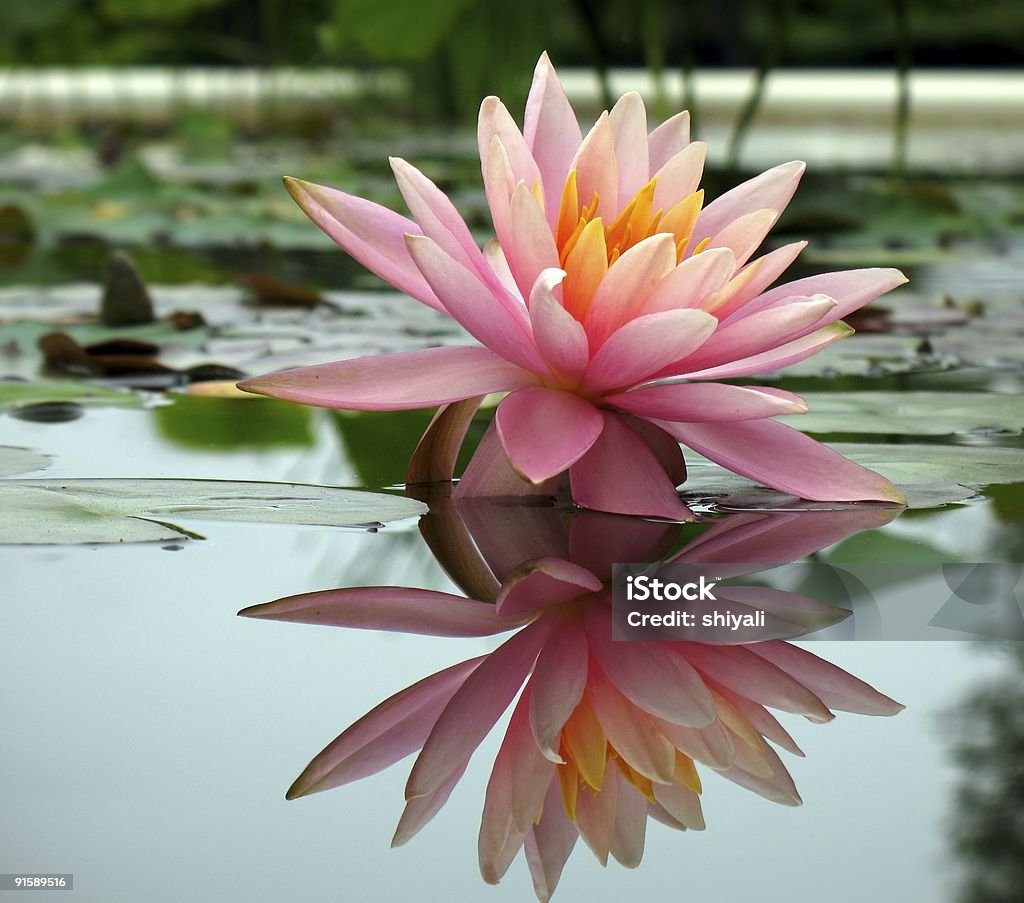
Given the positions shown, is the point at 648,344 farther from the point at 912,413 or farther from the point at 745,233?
the point at 912,413

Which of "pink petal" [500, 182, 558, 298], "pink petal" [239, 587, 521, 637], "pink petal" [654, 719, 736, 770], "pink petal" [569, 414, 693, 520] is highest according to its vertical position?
"pink petal" [500, 182, 558, 298]

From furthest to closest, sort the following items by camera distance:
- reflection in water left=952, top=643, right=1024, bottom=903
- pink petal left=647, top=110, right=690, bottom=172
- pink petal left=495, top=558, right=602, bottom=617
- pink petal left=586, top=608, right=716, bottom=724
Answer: pink petal left=647, top=110, right=690, bottom=172
pink petal left=495, top=558, right=602, bottom=617
pink petal left=586, top=608, right=716, bottom=724
reflection in water left=952, top=643, right=1024, bottom=903

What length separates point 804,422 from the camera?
912 mm

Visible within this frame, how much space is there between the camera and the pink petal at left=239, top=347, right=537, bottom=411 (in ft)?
2.26

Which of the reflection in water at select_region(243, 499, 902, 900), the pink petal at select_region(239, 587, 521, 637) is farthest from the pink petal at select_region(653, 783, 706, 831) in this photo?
the pink petal at select_region(239, 587, 521, 637)

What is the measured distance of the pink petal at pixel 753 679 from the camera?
47 centimetres

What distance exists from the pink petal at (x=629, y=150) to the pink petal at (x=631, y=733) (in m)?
0.34

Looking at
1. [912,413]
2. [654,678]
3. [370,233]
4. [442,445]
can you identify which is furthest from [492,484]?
[912,413]

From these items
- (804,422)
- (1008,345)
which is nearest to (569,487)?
(804,422)

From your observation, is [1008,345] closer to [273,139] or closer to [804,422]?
[804,422]

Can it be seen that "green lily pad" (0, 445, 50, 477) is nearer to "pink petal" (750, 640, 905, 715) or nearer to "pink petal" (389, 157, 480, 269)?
"pink petal" (389, 157, 480, 269)

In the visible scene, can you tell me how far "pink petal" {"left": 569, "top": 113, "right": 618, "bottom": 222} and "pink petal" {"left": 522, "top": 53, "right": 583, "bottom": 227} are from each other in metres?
0.05

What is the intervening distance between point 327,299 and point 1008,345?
2.31 ft

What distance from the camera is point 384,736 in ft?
1.45
